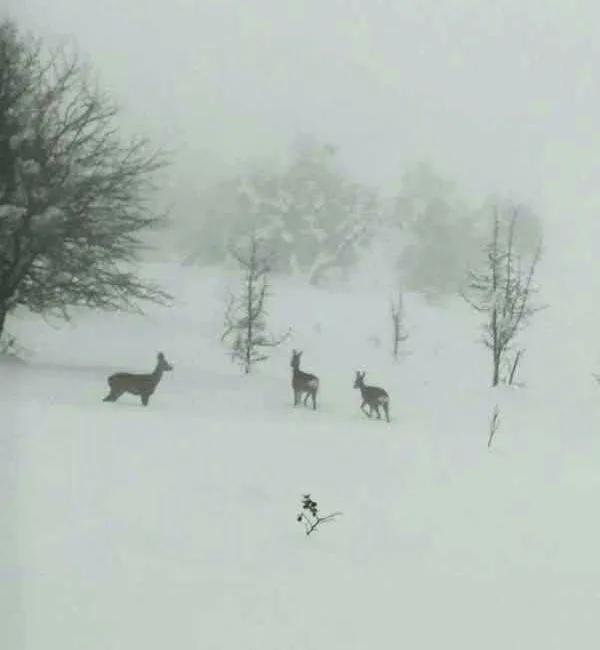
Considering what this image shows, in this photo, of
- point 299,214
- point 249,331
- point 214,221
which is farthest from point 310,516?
point 299,214

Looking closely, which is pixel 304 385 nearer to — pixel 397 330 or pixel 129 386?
pixel 129 386

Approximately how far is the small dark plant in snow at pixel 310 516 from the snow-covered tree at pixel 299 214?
21410 millimetres

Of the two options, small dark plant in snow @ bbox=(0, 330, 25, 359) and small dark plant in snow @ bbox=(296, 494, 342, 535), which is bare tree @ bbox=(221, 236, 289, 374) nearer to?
small dark plant in snow @ bbox=(0, 330, 25, 359)

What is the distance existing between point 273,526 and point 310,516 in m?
0.45

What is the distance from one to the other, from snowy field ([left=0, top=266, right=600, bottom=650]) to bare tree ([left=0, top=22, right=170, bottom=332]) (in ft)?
4.82

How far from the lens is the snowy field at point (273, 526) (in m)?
4.22

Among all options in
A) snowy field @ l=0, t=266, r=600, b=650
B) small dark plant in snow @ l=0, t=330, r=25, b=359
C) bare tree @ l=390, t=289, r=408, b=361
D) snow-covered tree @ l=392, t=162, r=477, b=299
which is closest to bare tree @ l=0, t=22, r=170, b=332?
small dark plant in snow @ l=0, t=330, r=25, b=359

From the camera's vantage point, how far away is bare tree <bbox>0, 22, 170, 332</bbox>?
11.2 metres

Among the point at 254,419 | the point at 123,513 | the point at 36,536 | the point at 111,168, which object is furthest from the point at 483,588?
the point at 111,168

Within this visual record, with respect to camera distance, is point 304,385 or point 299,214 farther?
point 299,214

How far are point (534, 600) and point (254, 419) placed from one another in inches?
192

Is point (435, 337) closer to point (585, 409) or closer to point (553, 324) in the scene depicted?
point (553, 324)

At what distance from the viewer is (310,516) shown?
19.6 ft

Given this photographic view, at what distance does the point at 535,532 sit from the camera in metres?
6.64
